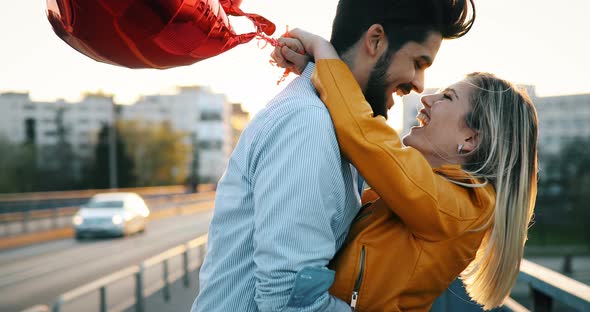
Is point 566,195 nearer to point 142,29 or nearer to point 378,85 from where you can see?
Answer: point 378,85

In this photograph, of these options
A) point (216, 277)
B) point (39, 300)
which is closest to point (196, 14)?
point (216, 277)

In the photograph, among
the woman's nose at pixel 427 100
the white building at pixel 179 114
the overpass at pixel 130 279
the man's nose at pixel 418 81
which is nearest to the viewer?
the man's nose at pixel 418 81

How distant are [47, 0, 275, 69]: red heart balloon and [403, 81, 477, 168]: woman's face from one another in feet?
2.65

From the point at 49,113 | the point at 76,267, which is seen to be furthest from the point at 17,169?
the point at 49,113

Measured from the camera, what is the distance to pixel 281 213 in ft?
4.47

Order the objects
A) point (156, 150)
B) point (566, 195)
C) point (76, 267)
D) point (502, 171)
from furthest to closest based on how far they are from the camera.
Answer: point (156, 150), point (566, 195), point (76, 267), point (502, 171)

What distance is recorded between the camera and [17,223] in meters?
21.4

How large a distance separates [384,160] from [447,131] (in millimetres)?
568

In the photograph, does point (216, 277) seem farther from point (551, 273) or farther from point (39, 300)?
point (39, 300)

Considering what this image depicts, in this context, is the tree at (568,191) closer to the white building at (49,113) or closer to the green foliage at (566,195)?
the green foliage at (566,195)

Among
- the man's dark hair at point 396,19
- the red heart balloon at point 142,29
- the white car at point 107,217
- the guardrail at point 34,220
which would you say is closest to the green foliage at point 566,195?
the guardrail at point 34,220

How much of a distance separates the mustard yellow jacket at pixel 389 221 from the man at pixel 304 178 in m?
0.06

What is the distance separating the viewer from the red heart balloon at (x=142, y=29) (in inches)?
58.0

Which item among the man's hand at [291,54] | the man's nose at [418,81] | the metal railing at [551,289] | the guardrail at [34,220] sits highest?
the man's hand at [291,54]
